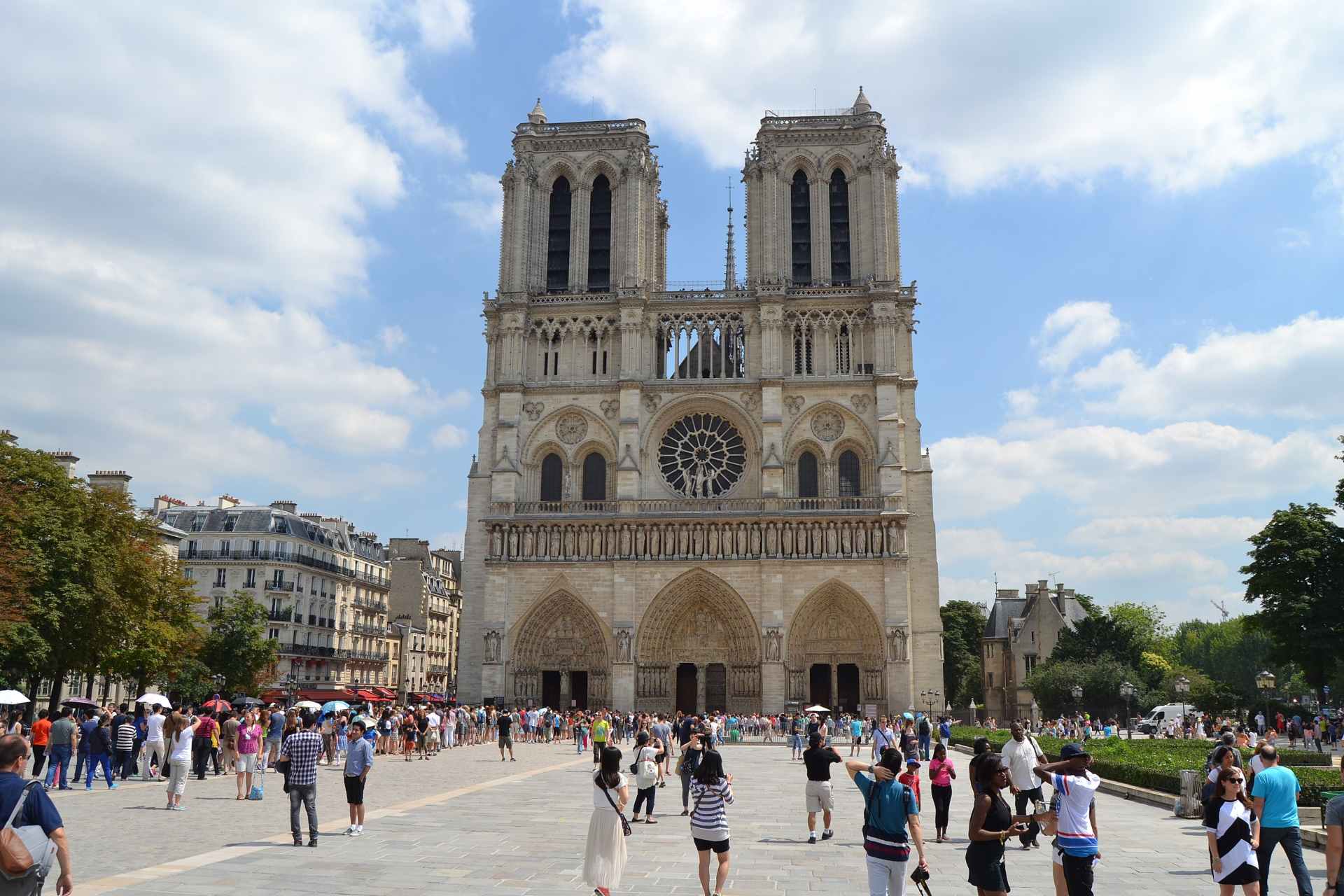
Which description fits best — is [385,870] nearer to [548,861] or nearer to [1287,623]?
[548,861]

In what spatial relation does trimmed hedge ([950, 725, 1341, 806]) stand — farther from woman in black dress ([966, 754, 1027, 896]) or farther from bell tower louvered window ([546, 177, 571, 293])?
bell tower louvered window ([546, 177, 571, 293])

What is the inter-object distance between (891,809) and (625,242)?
4136cm

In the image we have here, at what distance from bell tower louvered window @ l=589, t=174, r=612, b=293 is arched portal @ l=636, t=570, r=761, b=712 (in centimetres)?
1382

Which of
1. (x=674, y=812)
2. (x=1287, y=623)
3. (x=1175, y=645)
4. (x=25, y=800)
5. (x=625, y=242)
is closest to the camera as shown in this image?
(x=25, y=800)

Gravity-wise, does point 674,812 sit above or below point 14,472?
below

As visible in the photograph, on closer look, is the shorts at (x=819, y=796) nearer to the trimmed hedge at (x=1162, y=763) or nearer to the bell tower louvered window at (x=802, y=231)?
the trimmed hedge at (x=1162, y=763)

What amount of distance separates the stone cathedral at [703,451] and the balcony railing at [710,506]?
0.32 feet

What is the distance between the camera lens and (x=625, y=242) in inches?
1847

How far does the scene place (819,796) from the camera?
12.2m

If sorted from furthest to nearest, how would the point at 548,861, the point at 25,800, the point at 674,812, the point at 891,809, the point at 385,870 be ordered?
the point at 674,812 → the point at 548,861 → the point at 385,870 → the point at 891,809 → the point at 25,800

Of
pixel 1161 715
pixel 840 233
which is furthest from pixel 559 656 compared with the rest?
pixel 1161 715

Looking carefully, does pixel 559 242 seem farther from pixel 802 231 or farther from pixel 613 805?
pixel 613 805

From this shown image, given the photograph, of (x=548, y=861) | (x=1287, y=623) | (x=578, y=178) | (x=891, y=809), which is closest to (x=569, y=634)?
(x=578, y=178)

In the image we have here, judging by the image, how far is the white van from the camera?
144 feet
